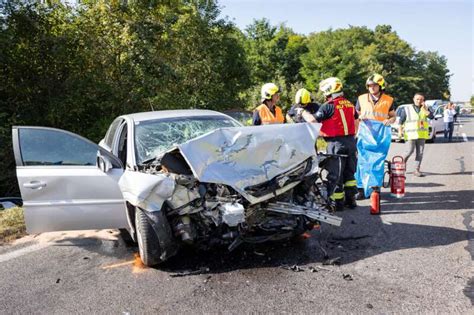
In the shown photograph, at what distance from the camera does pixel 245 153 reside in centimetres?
408

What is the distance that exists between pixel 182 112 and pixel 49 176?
173 cm

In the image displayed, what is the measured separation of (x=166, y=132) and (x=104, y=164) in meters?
0.78

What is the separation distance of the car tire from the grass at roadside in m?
2.38

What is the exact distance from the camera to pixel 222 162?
400 centimetres

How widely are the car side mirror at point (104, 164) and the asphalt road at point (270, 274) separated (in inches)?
37.0

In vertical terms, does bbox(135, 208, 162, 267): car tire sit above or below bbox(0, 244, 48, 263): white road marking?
above

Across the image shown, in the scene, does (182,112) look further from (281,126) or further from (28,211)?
(28,211)

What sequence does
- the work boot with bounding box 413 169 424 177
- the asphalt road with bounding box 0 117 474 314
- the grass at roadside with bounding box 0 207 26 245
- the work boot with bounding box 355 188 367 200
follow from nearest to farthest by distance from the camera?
the asphalt road with bounding box 0 117 474 314 < the grass at roadside with bounding box 0 207 26 245 < the work boot with bounding box 355 188 367 200 < the work boot with bounding box 413 169 424 177

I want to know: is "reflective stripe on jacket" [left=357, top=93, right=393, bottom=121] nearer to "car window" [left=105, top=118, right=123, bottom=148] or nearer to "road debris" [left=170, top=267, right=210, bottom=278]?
"car window" [left=105, top=118, right=123, bottom=148]

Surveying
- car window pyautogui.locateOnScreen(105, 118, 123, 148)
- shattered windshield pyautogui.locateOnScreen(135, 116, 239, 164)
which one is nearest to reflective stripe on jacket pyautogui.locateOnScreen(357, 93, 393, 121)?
shattered windshield pyautogui.locateOnScreen(135, 116, 239, 164)

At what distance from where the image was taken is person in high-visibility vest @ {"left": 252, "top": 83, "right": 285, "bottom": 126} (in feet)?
21.0

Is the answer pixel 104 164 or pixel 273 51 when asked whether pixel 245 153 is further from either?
pixel 273 51

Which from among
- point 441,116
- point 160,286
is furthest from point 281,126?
point 441,116

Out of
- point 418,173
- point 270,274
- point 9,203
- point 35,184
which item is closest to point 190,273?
point 270,274
